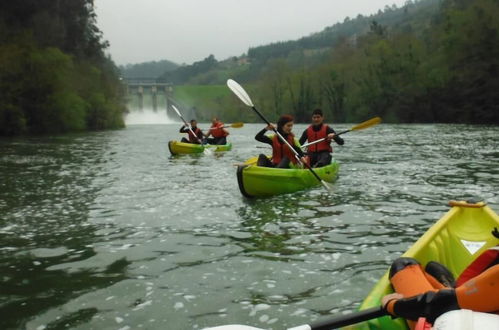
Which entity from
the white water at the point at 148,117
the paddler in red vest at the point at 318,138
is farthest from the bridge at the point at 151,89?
the paddler in red vest at the point at 318,138

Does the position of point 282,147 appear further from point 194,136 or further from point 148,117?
point 148,117

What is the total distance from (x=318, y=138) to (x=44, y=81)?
28.5 meters

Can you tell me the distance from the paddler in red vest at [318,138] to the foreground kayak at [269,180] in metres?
1.40

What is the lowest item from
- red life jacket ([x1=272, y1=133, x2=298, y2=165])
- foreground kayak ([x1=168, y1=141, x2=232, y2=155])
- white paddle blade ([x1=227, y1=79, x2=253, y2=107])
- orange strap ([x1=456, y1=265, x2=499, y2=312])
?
foreground kayak ([x1=168, y1=141, x2=232, y2=155])

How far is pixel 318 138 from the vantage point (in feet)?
37.3

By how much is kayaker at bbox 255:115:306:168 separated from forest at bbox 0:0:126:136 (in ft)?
86.5

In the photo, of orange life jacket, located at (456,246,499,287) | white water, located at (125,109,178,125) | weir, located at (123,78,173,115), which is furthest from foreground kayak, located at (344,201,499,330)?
weir, located at (123,78,173,115)

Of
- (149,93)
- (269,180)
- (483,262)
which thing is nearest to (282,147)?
(269,180)

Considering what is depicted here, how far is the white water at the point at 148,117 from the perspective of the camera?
329 feet

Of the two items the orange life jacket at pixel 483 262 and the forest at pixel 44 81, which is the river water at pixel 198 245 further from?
the forest at pixel 44 81

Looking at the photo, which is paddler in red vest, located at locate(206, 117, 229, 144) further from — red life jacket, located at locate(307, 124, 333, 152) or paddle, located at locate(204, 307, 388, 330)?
paddle, located at locate(204, 307, 388, 330)

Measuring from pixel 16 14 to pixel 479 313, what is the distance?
51421mm

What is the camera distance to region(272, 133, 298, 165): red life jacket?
1002cm

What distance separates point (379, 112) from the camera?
5756 cm
